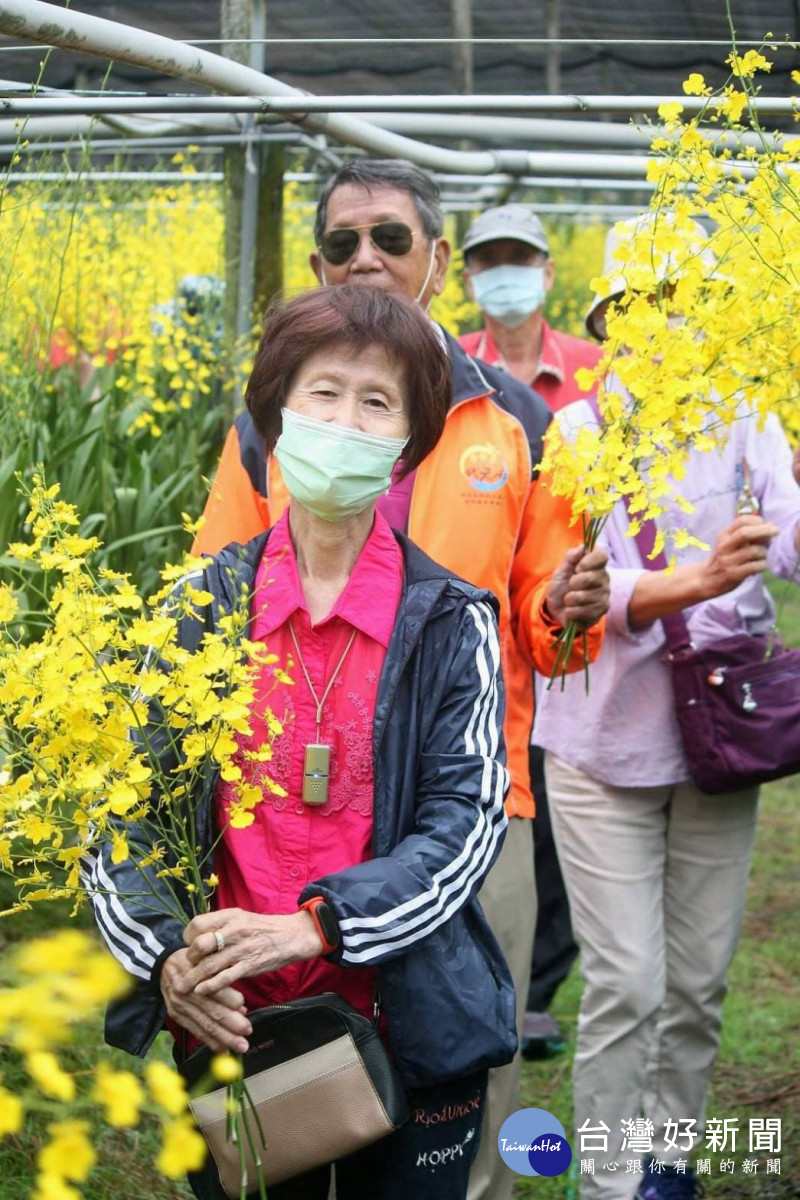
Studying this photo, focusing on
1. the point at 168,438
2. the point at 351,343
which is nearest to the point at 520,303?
the point at 168,438

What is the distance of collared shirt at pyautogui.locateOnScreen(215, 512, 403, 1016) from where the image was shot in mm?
2088

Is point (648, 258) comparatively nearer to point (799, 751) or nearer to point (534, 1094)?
point (799, 751)

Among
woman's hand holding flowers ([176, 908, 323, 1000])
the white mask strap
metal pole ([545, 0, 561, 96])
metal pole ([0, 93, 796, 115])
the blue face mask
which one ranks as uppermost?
metal pole ([545, 0, 561, 96])

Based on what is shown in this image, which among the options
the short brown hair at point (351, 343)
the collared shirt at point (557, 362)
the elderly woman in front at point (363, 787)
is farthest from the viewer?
the collared shirt at point (557, 362)

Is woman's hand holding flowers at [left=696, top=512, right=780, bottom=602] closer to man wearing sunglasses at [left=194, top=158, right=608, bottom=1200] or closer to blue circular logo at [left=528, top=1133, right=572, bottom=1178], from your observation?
man wearing sunglasses at [left=194, top=158, right=608, bottom=1200]

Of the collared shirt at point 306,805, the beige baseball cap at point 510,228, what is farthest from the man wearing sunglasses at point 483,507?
the beige baseball cap at point 510,228

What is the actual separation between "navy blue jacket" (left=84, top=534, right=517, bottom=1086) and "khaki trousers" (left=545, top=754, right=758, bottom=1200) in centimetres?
112

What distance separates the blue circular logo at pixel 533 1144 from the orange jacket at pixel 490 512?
0.63 m

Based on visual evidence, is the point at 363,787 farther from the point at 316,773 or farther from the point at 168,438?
the point at 168,438

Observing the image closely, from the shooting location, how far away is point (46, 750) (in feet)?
5.58

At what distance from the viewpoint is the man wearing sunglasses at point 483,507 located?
9.06 feet

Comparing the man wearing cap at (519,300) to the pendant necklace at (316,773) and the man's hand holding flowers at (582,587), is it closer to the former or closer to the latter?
the man's hand holding flowers at (582,587)

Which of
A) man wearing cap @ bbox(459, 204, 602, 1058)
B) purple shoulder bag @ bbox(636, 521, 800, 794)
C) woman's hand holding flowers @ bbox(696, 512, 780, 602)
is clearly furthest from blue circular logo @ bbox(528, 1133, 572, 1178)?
man wearing cap @ bbox(459, 204, 602, 1058)

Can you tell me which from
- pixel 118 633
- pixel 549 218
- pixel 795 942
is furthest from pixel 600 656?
pixel 549 218
